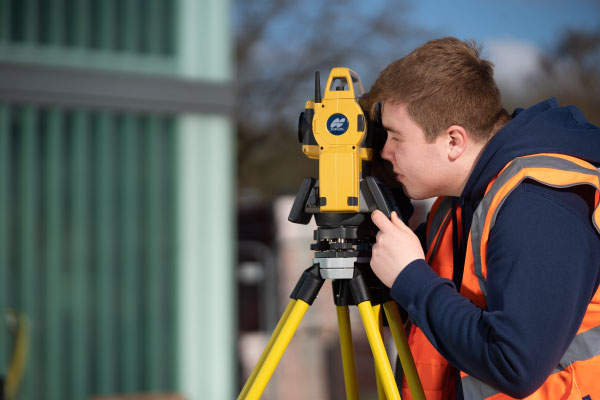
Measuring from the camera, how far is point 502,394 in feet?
3.78

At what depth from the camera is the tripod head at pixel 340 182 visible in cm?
131

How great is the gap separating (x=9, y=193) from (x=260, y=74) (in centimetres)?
762

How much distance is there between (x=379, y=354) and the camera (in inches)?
50.3

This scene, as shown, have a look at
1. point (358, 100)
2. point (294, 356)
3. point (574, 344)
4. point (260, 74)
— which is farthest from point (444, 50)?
point (260, 74)

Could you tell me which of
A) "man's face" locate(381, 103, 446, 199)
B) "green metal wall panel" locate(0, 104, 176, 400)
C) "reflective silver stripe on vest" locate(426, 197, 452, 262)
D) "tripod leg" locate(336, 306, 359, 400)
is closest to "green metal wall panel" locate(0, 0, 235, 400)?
"green metal wall panel" locate(0, 104, 176, 400)

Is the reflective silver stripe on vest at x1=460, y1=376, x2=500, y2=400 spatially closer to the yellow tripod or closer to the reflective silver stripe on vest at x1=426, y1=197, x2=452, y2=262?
the yellow tripod

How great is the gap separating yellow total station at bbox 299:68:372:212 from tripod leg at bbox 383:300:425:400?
0.71 ft

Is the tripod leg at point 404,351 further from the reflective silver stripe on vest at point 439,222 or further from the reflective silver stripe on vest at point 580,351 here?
the reflective silver stripe on vest at point 580,351

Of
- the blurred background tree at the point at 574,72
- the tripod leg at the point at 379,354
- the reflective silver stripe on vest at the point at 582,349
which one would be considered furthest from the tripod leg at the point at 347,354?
the blurred background tree at the point at 574,72

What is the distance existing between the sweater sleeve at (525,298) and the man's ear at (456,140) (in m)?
0.18

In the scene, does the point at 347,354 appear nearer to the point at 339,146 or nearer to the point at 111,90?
the point at 339,146

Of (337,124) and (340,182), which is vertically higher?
(337,124)

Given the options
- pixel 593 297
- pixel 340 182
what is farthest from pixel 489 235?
pixel 340 182

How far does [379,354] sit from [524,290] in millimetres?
324
